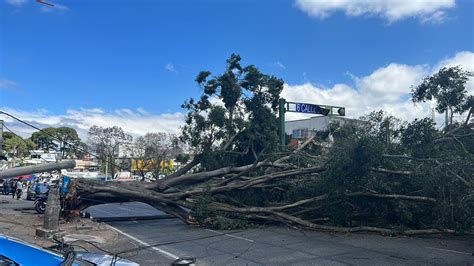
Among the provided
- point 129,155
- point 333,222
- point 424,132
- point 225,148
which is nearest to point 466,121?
point 424,132

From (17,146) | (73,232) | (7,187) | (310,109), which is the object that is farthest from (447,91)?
(17,146)

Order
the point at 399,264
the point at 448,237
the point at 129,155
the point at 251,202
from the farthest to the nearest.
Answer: the point at 129,155 < the point at 251,202 < the point at 448,237 < the point at 399,264

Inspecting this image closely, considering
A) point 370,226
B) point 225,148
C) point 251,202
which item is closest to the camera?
point 370,226

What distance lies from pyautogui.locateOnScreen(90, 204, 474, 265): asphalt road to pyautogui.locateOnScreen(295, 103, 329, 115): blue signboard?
933cm

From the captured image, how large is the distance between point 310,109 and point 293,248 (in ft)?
41.7

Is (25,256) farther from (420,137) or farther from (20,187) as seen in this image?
(20,187)

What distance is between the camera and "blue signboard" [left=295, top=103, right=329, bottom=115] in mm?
22016

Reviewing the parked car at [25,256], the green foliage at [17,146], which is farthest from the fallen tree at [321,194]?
the green foliage at [17,146]

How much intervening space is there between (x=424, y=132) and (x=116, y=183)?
10884 millimetres

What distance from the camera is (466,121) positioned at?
14375 millimetres

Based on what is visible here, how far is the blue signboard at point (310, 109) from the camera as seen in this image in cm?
2202

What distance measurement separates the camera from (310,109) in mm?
22344

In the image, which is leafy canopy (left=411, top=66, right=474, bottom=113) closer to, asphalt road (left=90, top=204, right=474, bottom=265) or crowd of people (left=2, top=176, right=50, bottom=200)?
asphalt road (left=90, top=204, right=474, bottom=265)

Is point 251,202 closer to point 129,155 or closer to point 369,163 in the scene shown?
point 369,163
